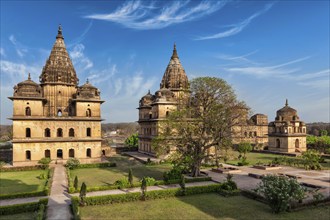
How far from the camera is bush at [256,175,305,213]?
16.6m

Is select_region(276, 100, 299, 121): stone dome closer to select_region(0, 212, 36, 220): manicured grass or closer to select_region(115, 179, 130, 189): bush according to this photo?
select_region(115, 179, 130, 189): bush

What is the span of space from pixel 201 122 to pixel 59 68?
2500cm

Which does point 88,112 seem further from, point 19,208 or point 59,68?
point 19,208

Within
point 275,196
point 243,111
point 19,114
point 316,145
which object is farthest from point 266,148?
point 19,114

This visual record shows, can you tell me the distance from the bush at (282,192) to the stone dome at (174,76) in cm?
3234

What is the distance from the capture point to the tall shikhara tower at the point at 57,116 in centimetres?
3578

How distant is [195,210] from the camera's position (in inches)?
709

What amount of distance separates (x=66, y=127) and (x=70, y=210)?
72.2 ft

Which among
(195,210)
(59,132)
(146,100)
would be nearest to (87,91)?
(59,132)

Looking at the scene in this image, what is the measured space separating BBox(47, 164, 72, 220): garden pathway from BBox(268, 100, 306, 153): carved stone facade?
43133mm

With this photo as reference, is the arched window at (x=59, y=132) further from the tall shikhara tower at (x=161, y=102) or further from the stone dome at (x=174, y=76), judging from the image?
the stone dome at (x=174, y=76)

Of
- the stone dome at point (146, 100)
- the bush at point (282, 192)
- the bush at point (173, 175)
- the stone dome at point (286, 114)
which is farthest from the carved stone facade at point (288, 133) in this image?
the bush at point (282, 192)

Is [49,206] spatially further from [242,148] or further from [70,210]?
[242,148]

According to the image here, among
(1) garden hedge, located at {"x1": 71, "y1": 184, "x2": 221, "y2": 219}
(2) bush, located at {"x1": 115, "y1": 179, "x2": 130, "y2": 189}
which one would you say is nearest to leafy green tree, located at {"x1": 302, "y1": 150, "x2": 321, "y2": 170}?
(1) garden hedge, located at {"x1": 71, "y1": 184, "x2": 221, "y2": 219}
